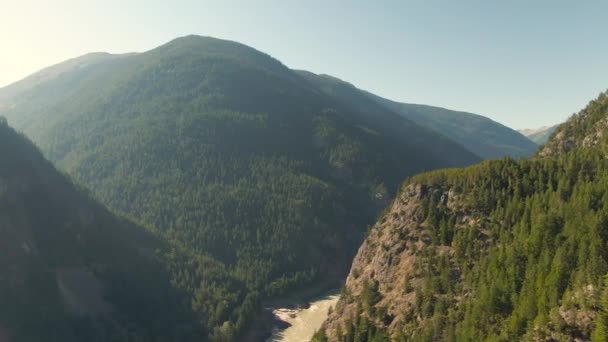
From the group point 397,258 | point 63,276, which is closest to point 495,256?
point 397,258

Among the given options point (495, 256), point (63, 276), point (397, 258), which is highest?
point (495, 256)

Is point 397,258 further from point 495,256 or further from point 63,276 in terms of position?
point 63,276

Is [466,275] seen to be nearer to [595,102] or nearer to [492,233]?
[492,233]

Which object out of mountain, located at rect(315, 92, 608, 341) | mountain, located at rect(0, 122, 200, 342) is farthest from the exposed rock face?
mountain, located at rect(0, 122, 200, 342)

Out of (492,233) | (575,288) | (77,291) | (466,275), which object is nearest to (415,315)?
(466,275)

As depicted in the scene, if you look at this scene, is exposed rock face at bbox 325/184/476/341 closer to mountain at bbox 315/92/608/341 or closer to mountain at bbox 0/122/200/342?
mountain at bbox 315/92/608/341
